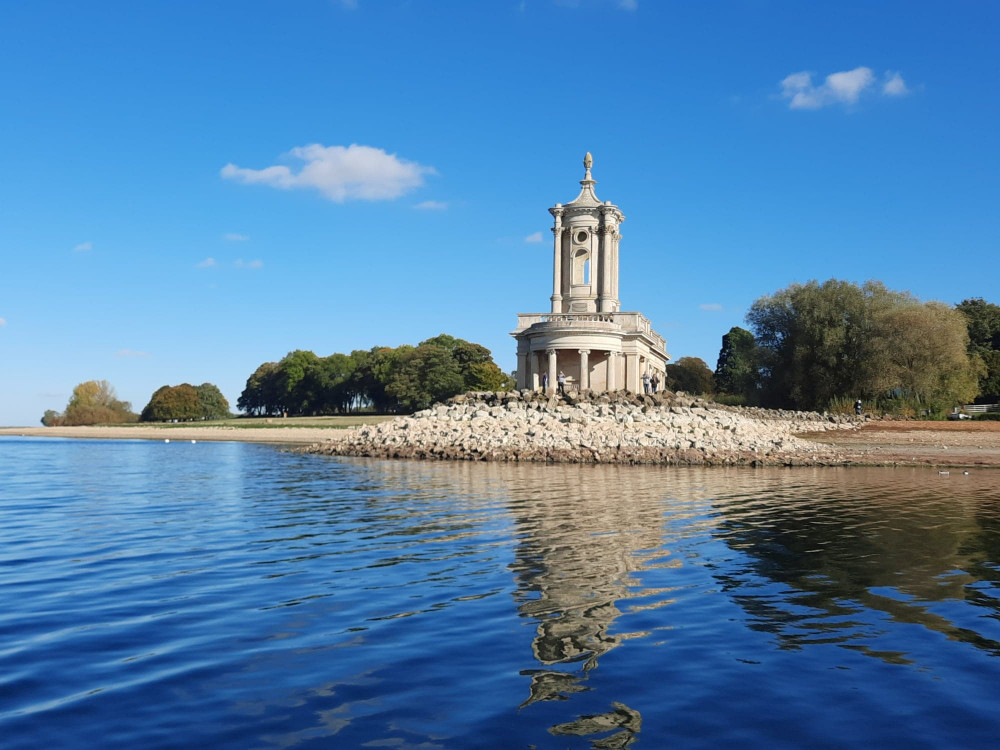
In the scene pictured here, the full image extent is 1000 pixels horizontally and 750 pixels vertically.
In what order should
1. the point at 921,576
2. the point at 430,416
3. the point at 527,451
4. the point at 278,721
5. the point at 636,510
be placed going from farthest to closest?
the point at 430,416 < the point at 527,451 < the point at 636,510 < the point at 921,576 < the point at 278,721

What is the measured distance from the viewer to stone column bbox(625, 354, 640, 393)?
54.1 metres

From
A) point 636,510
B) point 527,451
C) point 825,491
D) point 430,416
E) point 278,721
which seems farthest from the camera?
point 430,416

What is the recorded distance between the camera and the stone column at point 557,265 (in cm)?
5694

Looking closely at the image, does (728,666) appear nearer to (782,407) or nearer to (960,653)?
(960,653)

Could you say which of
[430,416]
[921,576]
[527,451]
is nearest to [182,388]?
[430,416]

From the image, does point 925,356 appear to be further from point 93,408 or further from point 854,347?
point 93,408

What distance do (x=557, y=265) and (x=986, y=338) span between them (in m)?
49.4

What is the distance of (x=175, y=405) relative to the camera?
116 metres

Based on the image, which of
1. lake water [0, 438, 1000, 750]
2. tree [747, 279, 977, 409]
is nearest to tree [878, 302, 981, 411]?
tree [747, 279, 977, 409]

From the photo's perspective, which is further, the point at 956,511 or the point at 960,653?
the point at 956,511

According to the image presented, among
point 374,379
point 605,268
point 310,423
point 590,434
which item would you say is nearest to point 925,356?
point 605,268

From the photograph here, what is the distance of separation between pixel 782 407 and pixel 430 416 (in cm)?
3030

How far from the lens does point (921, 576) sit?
11484 mm

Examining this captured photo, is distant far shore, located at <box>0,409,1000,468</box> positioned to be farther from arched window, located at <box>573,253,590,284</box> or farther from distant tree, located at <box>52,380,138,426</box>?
distant tree, located at <box>52,380,138,426</box>
